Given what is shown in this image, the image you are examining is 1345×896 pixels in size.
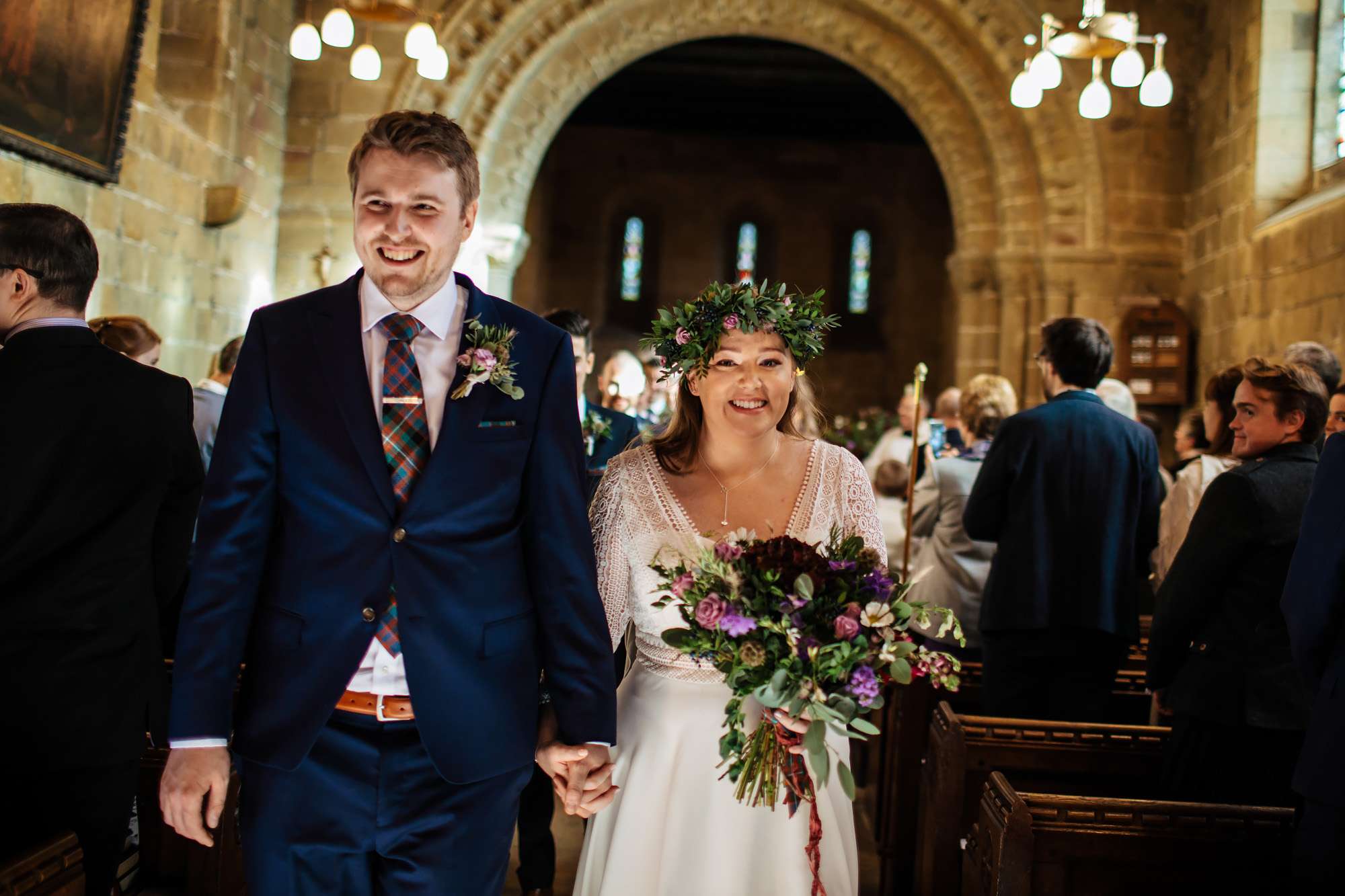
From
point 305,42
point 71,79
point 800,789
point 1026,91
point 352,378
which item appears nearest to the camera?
point 352,378

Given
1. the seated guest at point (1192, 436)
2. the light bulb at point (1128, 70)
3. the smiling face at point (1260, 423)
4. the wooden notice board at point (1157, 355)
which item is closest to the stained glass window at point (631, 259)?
the wooden notice board at point (1157, 355)

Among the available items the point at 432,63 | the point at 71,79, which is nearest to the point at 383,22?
the point at 432,63

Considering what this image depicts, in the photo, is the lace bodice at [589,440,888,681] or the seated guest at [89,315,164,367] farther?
the seated guest at [89,315,164,367]

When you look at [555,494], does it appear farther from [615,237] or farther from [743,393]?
[615,237]

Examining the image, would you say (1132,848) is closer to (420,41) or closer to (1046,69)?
(1046,69)

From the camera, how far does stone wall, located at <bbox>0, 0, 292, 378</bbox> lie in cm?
625

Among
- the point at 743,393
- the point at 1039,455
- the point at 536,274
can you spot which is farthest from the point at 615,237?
the point at 743,393

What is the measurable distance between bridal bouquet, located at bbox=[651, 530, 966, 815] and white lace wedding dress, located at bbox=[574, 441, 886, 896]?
9.1 inches

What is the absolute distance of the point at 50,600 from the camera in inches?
→ 80.0

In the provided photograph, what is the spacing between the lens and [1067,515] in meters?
3.71

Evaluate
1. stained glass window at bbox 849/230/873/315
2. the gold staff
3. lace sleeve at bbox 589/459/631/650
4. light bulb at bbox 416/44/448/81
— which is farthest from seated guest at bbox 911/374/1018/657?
stained glass window at bbox 849/230/873/315

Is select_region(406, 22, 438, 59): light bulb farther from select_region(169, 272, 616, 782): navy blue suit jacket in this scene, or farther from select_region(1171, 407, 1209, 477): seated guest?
select_region(169, 272, 616, 782): navy blue suit jacket

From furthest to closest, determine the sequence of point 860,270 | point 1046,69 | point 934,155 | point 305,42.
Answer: point 860,270, point 934,155, point 305,42, point 1046,69

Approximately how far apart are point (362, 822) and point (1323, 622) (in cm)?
174
